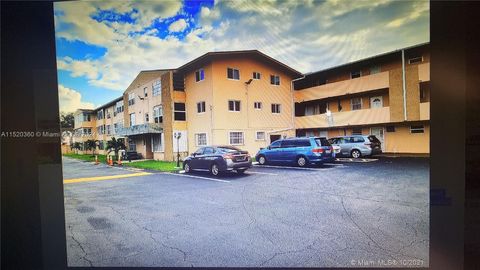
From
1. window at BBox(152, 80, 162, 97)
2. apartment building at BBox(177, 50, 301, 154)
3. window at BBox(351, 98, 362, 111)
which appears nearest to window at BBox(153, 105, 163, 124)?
window at BBox(152, 80, 162, 97)

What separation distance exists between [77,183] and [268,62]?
240 cm

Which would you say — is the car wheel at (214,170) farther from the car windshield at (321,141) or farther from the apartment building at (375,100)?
the car windshield at (321,141)

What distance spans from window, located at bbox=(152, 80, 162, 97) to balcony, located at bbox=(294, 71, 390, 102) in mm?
1491

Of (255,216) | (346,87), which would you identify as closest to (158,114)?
(255,216)

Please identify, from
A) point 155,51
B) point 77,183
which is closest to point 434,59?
point 155,51

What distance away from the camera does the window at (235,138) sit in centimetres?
241

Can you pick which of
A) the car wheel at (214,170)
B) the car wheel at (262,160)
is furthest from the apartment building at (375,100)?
the car wheel at (214,170)

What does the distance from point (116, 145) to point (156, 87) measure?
87 centimetres

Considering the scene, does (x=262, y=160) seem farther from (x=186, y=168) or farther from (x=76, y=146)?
(x=76, y=146)

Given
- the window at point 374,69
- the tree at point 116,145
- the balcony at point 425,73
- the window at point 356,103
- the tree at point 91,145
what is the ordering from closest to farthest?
1. the balcony at point 425,73
2. the window at point 374,69
3. the window at point 356,103
4. the tree at point 91,145
5. the tree at point 116,145

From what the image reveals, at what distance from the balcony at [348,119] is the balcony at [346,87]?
0.69 feet

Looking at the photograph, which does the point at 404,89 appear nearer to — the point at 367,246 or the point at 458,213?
the point at 458,213

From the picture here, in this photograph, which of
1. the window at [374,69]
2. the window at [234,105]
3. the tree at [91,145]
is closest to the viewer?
the window at [374,69]

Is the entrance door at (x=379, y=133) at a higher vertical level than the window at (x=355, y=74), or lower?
lower
